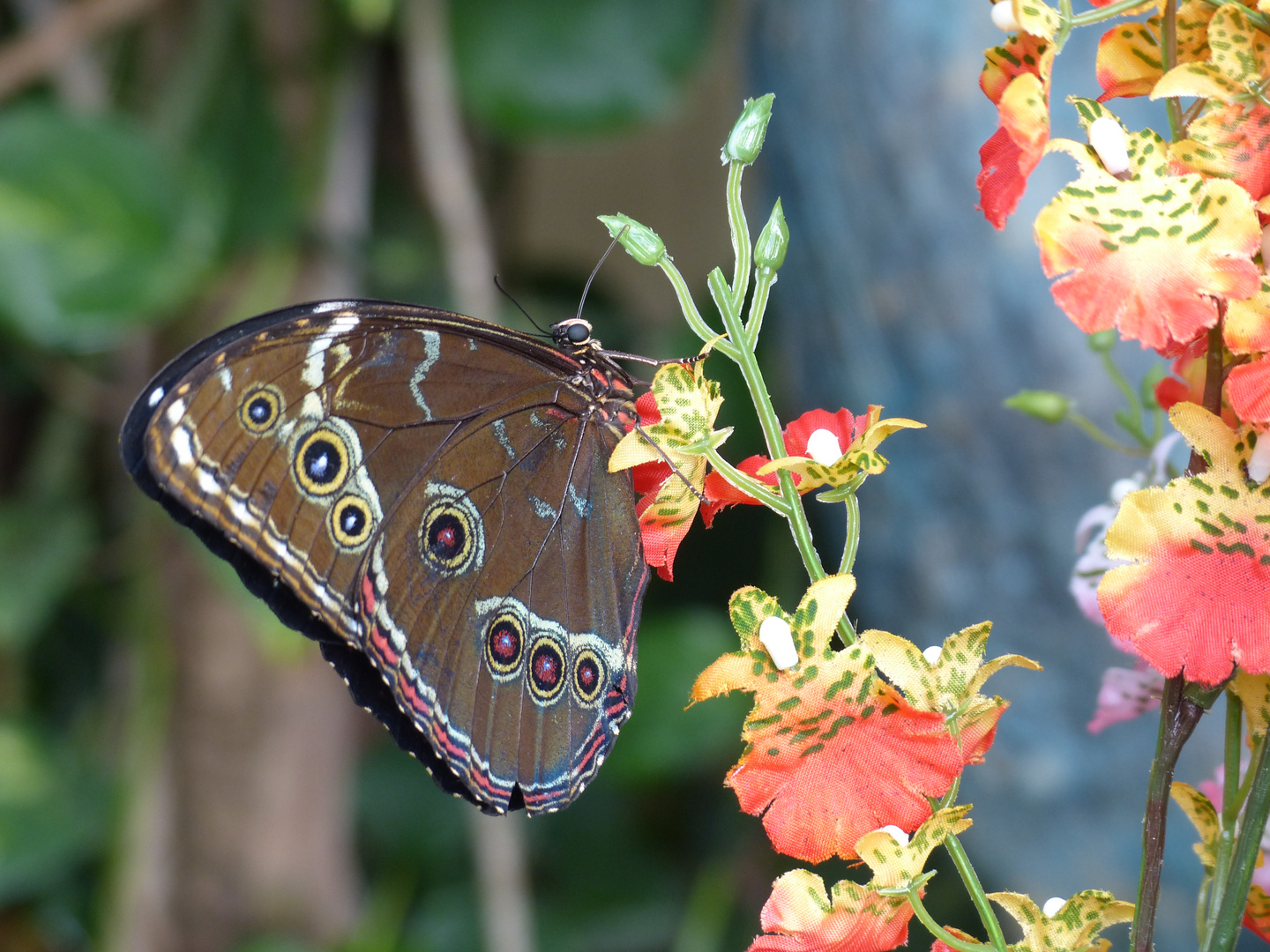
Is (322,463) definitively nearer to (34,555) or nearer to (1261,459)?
(1261,459)

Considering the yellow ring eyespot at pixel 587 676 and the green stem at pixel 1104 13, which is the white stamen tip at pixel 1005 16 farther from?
the yellow ring eyespot at pixel 587 676

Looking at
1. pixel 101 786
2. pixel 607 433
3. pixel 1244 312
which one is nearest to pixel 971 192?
pixel 607 433

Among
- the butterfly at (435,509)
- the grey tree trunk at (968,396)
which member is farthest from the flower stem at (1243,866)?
the grey tree trunk at (968,396)

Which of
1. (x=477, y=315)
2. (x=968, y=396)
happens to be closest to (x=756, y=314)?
(x=968, y=396)

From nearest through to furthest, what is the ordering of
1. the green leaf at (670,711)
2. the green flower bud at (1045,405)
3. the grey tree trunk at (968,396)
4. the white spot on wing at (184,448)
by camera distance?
1. the green flower bud at (1045,405)
2. the white spot on wing at (184,448)
3. the grey tree trunk at (968,396)
4. the green leaf at (670,711)

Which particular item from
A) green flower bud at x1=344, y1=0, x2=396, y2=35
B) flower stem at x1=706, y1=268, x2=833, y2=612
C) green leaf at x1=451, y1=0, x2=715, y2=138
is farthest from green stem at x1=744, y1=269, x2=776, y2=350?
green leaf at x1=451, y1=0, x2=715, y2=138

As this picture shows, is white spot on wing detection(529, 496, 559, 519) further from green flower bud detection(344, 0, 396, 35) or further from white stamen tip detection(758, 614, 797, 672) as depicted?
green flower bud detection(344, 0, 396, 35)
